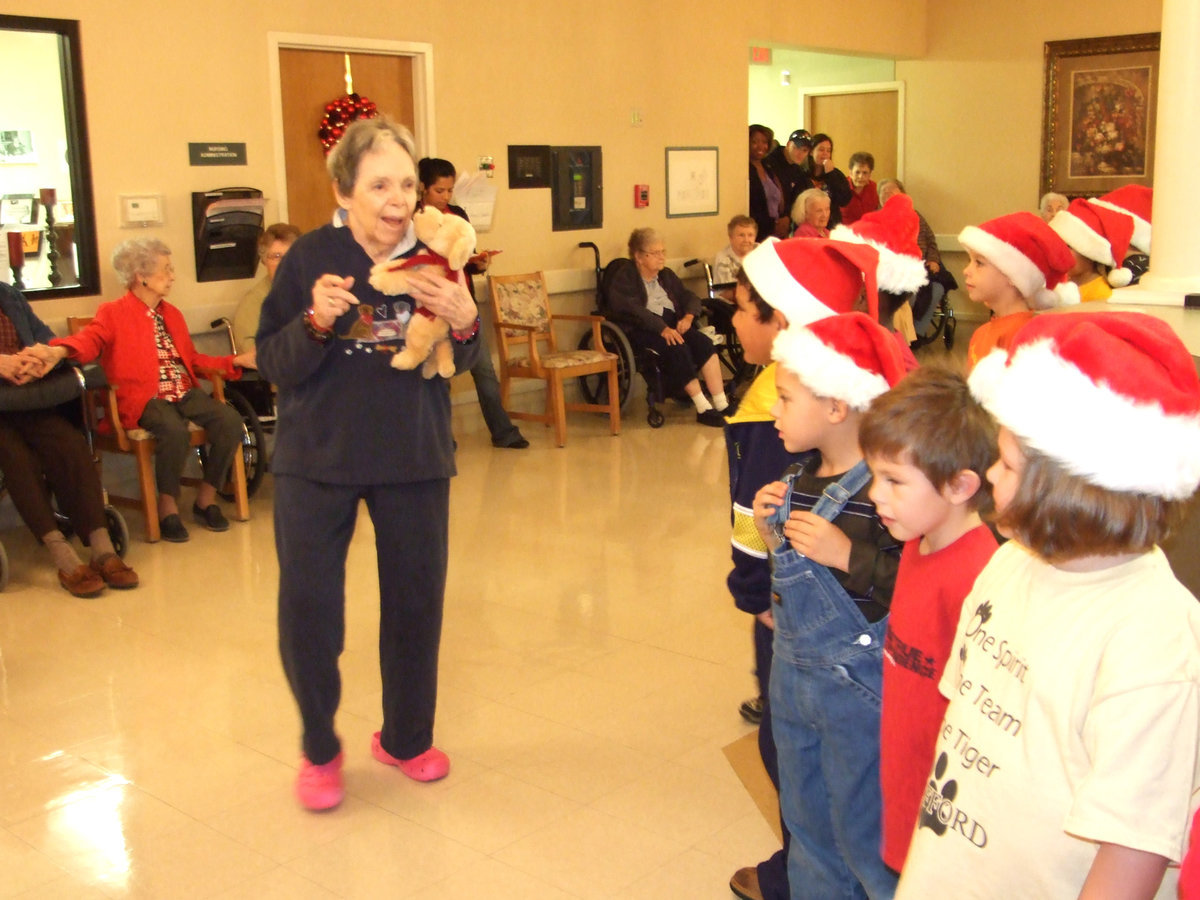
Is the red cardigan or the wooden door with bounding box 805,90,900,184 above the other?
the wooden door with bounding box 805,90,900,184

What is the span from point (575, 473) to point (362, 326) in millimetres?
3660

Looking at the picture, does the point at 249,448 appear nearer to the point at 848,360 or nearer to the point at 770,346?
the point at 770,346

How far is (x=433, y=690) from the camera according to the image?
9.63 feet

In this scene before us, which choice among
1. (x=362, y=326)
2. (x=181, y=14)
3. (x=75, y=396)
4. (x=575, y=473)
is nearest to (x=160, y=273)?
(x=75, y=396)

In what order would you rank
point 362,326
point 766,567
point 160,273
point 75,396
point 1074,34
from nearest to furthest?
1. point 766,567
2. point 362,326
3. point 75,396
4. point 160,273
5. point 1074,34

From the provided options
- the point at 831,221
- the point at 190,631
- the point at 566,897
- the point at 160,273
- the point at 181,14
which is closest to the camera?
the point at 566,897

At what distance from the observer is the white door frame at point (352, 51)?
645 centimetres

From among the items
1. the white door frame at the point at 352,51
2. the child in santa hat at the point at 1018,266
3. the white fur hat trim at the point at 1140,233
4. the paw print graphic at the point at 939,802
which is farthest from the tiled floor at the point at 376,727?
the white door frame at the point at 352,51

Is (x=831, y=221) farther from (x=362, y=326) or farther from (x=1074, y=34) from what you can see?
(x=362, y=326)

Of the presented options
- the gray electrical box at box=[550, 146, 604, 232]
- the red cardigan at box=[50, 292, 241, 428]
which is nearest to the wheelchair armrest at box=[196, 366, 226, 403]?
the red cardigan at box=[50, 292, 241, 428]

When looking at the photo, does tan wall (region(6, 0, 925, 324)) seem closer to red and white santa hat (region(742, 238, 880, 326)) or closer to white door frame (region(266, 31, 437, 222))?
white door frame (region(266, 31, 437, 222))

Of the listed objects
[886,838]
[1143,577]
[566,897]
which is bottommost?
[566,897]

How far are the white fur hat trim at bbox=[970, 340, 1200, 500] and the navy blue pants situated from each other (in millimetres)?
1683

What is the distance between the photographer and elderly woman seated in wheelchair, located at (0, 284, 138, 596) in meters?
4.57
